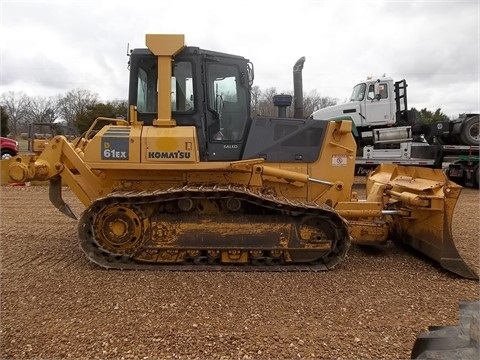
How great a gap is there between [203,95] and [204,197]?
58.5 inches

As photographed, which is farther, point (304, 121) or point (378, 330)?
point (304, 121)

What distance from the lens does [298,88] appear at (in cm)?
640

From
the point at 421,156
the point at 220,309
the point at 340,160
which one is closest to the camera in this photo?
the point at 220,309

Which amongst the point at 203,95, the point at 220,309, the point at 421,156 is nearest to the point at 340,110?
the point at 421,156

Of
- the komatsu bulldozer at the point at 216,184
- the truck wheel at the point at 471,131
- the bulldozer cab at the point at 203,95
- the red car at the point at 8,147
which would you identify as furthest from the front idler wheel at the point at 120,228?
the red car at the point at 8,147

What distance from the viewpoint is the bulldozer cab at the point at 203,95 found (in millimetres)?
5664

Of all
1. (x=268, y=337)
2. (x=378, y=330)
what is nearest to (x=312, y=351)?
(x=268, y=337)

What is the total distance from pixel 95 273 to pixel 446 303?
4.10 meters

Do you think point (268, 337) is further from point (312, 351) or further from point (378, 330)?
point (378, 330)

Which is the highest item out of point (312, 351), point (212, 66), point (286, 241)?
point (212, 66)

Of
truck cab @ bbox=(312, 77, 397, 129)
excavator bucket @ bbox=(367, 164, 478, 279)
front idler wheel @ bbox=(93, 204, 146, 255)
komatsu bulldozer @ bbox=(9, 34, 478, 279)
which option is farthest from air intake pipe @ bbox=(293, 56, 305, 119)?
truck cab @ bbox=(312, 77, 397, 129)

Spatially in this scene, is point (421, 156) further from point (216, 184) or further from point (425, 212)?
point (216, 184)

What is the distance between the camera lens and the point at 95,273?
504 centimetres

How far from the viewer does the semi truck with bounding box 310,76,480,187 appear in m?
15.5
